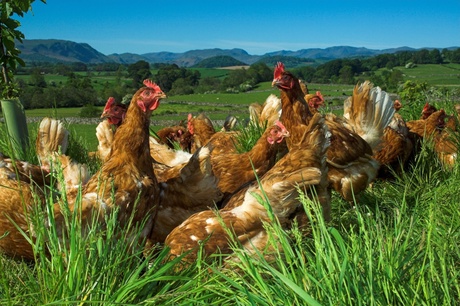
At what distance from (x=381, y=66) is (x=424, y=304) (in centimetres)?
6138

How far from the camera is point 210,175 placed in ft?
13.9

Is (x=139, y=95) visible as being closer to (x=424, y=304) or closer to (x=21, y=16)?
(x=21, y=16)

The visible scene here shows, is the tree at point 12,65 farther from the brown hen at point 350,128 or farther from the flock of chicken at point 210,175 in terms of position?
the brown hen at point 350,128

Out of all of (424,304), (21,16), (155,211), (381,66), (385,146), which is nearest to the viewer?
(424,304)

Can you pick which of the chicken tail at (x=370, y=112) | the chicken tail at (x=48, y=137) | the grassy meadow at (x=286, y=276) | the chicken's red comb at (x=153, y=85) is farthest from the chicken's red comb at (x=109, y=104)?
the chicken tail at (x=370, y=112)

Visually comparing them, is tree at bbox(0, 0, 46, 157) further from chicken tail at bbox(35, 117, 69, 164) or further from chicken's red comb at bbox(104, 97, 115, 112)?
chicken's red comb at bbox(104, 97, 115, 112)

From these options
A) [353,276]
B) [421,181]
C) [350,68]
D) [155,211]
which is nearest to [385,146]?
[421,181]

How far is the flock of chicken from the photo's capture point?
318 cm

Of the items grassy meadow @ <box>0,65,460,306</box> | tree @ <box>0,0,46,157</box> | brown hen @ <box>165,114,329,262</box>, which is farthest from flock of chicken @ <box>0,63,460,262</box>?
tree @ <box>0,0,46,157</box>

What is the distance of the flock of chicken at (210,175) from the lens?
3.18 metres

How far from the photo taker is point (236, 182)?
4895mm

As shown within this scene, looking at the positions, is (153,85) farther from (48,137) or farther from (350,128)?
(350,128)

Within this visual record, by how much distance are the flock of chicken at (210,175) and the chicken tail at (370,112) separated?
0.04ft

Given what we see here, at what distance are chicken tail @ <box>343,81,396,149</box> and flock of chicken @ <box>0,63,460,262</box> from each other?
0.5 inches
